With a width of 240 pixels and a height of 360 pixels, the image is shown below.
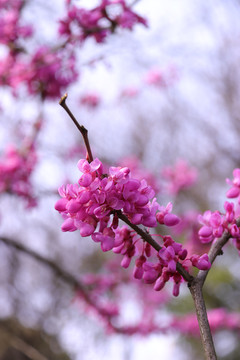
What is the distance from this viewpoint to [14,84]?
4109 millimetres

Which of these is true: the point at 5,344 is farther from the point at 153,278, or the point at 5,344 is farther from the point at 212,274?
the point at 153,278

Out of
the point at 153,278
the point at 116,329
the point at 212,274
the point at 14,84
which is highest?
the point at 212,274

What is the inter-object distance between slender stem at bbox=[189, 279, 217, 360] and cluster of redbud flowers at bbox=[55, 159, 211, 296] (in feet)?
0.24

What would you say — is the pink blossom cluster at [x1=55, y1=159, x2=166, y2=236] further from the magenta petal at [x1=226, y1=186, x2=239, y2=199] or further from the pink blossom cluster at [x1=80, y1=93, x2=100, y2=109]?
the pink blossom cluster at [x1=80, y1=93, x2=100, y2=109]

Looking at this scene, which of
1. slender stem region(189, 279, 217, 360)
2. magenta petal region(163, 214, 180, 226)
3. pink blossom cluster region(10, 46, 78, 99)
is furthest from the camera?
pink blossom cluster region(10, 46, 78, 99)

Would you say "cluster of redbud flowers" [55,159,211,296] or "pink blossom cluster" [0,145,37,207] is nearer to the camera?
"cluster of redbud flowers" [55,159,211,296]

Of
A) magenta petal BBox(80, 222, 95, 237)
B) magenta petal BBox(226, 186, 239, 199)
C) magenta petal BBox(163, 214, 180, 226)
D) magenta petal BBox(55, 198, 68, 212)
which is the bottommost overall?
magenta petal BBox(80, 222, 95, 237)

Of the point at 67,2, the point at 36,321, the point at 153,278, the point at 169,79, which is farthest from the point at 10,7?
the point at 36,321

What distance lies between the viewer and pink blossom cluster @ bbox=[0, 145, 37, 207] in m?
3.98

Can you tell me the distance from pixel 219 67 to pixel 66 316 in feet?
23.0

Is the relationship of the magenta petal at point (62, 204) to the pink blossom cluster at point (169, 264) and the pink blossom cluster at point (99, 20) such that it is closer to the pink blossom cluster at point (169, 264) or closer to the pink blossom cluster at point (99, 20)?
the pink blossom cluster at point (169, 264)

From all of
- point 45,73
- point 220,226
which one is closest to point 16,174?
point 45,73

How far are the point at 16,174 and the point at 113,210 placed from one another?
3.22 m

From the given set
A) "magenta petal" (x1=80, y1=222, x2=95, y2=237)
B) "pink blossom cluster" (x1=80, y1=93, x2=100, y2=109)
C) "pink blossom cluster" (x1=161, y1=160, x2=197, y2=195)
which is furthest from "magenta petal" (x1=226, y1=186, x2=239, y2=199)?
"pink blossom cluster" (x1=80, y1=93, x2=100, y2=109)
